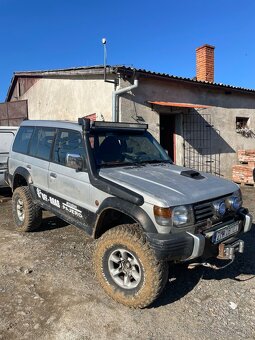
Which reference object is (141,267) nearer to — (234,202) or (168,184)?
(168,184)

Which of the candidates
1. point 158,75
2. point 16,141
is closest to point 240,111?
point 158,75

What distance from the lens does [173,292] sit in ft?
12.6

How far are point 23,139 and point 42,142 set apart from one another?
84cm

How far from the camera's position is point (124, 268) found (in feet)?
11.8

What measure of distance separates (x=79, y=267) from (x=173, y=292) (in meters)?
1.39

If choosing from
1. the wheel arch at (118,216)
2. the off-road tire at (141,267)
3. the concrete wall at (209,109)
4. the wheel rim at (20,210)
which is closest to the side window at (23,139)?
the wheel rim at (20,210)

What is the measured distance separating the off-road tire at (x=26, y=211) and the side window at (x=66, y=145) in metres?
1.22

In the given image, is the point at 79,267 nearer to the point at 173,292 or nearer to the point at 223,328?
the point at 173,292

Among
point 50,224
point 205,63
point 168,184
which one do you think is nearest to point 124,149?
point 168,184

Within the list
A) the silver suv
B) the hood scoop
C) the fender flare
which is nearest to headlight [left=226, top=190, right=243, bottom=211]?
the silver suv

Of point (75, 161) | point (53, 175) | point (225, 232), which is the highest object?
point (75, 161)

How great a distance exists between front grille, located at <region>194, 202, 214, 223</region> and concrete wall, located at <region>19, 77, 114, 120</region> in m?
6.78

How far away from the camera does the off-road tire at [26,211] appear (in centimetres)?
560

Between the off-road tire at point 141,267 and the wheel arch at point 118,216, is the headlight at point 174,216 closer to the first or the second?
the wheel arch at point 118,216
